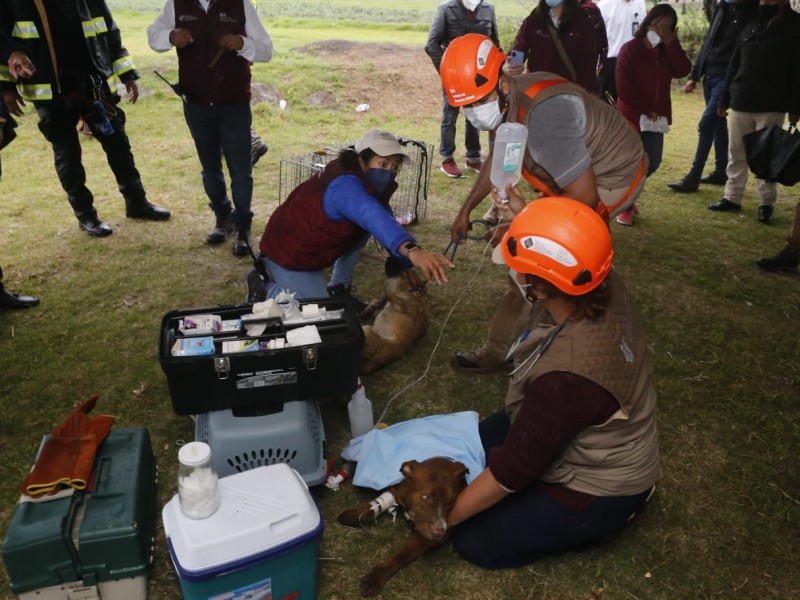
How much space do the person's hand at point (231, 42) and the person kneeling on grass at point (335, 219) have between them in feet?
5.56

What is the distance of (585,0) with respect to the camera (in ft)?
19.6

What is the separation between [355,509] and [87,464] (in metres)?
1.08

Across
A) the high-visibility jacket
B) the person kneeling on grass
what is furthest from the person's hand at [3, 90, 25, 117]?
the person kneeling on grass

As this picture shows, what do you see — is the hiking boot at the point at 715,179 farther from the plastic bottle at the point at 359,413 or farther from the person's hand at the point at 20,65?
the person's hand at the point at 20,65

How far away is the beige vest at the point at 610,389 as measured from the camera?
1.92 metres

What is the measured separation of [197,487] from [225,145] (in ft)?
11.3

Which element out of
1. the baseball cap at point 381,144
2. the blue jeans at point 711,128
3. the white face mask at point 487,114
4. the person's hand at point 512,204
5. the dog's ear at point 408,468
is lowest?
the dog's ear at point 408,468

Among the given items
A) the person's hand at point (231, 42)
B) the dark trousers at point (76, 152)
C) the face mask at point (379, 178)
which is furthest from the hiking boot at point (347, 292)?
the dark trousers at point (76, 152)

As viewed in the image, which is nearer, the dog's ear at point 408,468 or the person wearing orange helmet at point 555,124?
the dog's ear at point 408,468

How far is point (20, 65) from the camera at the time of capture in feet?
14.0

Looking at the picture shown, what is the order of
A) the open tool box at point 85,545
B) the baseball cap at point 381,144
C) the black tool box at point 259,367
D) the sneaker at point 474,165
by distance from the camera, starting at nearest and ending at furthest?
the open tool box at point 85,545 < the black tool box at point 259,367 < the baseball cap at point 381,144 < the sneaker at point 474,165

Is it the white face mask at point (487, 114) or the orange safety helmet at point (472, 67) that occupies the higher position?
the orange safety helmet at point (472, 67)

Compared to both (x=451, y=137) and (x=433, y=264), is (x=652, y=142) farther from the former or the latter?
(x=433, y=264)

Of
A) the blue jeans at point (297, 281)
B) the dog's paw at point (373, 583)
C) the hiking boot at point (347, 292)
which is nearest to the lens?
the dog's paw at point (373, 583)
